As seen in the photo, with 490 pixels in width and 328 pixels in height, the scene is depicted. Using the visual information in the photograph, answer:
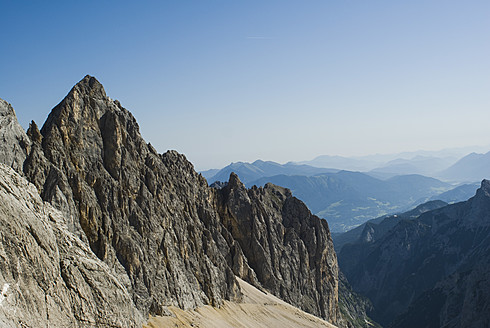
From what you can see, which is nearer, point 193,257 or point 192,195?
point 193,257

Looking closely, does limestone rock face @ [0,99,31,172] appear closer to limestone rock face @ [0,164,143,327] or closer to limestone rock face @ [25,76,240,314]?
limestone rock face @ [25,76,240,314]

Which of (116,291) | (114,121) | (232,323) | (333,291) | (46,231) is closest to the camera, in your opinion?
(46,231)

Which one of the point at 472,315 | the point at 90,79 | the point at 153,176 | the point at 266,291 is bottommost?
the point at 472,315

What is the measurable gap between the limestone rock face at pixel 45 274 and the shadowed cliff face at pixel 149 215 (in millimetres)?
10677

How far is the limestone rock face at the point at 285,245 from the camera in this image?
102 m

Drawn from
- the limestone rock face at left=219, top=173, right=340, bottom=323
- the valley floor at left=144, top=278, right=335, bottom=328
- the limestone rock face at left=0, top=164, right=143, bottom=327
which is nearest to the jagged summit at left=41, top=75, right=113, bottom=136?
the limestone rock face at left=0, top=164, right=143, bottom=327

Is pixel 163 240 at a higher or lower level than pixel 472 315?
higher

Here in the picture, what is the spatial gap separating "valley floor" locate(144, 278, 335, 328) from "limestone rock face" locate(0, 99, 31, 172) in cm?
2737

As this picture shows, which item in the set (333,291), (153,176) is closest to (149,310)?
(153,176)

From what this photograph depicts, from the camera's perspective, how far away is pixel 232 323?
238 feet

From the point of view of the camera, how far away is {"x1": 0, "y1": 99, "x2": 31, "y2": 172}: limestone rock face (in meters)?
47.6

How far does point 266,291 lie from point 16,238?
235 feet

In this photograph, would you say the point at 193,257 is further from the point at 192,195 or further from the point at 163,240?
the point at 192,195

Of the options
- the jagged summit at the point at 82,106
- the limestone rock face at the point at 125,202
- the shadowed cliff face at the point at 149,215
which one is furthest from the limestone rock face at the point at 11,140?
the jagged summit at the point at 82,106
